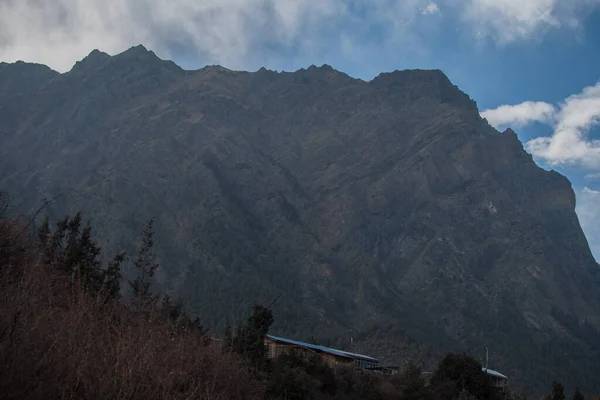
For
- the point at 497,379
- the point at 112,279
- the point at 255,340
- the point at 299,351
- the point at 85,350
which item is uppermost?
the point at 112,279

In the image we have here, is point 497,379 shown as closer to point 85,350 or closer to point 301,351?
point 301,351

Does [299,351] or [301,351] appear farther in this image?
[299,351]

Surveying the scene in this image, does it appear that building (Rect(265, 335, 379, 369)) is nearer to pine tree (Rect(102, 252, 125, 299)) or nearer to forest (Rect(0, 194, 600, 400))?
pine tree (Rect(102, 252, 125, 299))

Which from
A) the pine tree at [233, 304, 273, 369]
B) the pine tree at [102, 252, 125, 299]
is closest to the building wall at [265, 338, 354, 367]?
the pine tree at [233, 304, 273, 369]

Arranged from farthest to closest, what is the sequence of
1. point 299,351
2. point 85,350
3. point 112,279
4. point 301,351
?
point 299,351 → point 301,351 → point 112,279 → point 85,350

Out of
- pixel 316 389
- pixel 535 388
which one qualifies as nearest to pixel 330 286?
pixel 535 388

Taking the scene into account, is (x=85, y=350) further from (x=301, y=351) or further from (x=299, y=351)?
(x=299, y=351)

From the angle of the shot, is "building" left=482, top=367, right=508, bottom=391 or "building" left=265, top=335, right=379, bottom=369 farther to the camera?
"building" left=482, top=367, right=508, bottom=391

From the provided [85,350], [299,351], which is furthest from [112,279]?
[299,351]

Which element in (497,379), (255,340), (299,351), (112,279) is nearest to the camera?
(255,340)

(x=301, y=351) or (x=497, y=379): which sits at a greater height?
(x=497, y=379)

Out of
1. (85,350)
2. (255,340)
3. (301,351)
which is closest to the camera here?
(85,350)

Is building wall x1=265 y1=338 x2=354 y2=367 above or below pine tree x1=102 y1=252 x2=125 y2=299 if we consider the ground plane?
below

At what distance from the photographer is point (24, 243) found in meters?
13.8
